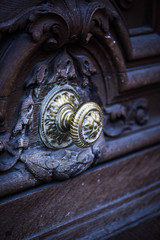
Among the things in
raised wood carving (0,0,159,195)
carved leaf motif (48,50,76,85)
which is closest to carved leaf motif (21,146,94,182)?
raised wood carving (0,0,159,195)

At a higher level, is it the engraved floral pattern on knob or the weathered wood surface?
the engraved floral pattern on knob

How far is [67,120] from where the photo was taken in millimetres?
556

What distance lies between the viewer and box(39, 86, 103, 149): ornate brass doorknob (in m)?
0.50

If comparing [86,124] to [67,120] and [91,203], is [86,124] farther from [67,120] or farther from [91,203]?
[91,203]

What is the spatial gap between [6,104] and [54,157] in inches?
6.1

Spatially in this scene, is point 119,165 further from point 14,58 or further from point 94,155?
point 14,58

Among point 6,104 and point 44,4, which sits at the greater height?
point 44,4

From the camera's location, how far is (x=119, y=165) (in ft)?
2.29

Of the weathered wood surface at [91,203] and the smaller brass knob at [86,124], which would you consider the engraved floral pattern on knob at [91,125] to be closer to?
the smaller brass knob at [86,124]

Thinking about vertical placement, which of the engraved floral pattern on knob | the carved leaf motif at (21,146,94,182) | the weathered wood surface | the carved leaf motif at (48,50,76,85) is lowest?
the weathered wood surface

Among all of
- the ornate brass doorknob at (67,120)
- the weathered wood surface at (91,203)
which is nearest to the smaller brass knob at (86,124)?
the ornate brass doorknob at (67,120)

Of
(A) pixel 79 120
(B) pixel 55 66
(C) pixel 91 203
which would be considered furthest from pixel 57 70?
(C) pixel 91 203

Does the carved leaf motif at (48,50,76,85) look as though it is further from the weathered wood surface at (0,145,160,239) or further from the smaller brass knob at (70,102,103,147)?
the weathered wood surface at (0,145,160,239)

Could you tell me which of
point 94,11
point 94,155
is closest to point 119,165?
point 94,155
